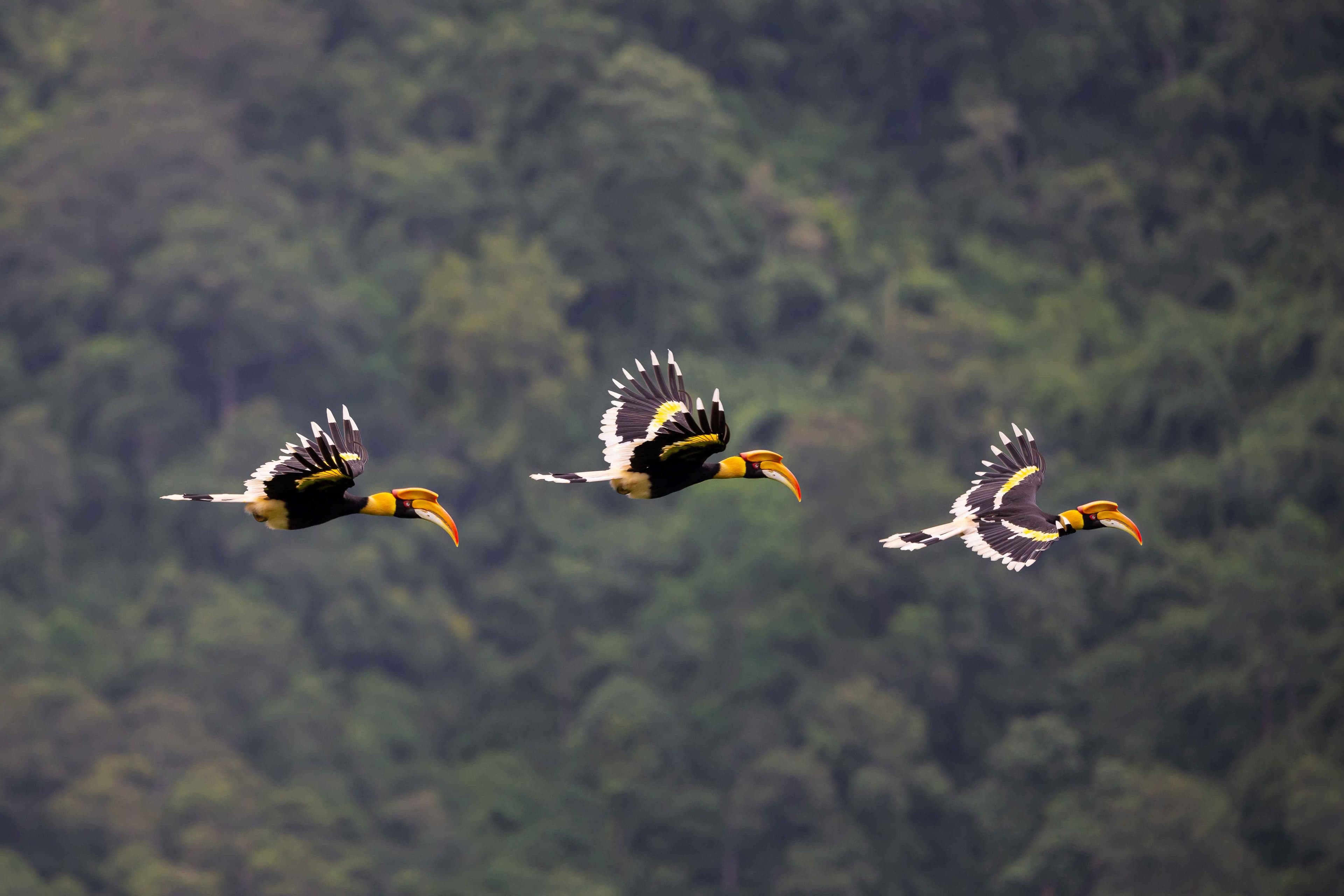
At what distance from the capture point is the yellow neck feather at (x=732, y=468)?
11477 millimetres

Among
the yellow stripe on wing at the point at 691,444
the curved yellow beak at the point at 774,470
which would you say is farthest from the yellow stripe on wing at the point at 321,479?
the curved yellow beak at the point at 774,470

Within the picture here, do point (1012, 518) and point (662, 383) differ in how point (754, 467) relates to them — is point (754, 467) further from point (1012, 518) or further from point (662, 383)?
point (1012, 518)

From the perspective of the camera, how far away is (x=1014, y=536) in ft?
38.9

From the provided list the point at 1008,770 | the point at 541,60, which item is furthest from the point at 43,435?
the point at 1008,770

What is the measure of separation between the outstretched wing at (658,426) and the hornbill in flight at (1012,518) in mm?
1048

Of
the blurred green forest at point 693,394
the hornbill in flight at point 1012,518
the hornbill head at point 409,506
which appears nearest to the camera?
the hornbill head at point 409,506

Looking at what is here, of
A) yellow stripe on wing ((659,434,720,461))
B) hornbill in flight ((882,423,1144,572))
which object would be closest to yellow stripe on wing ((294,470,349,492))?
yellow stripe on wing ((659,434,720,461))

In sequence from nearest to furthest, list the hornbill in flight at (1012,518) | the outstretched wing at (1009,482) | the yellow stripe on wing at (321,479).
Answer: the yellow stripe on wing at (321,479) < the hornbill in flight at (1012,518) < the outstretched wing at (1009,482)

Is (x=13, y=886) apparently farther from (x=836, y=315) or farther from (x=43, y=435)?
(x=836, y=315)

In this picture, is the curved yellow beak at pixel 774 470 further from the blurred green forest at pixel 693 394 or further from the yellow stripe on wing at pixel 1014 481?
the blurred green forest at pixel 693 394

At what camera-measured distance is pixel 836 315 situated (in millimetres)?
44188

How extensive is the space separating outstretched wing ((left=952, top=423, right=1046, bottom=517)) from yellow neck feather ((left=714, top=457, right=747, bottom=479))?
61.1 inches

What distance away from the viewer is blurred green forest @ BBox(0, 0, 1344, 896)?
116 feet

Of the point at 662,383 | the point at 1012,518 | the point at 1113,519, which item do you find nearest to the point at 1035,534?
the point at 1012,518
